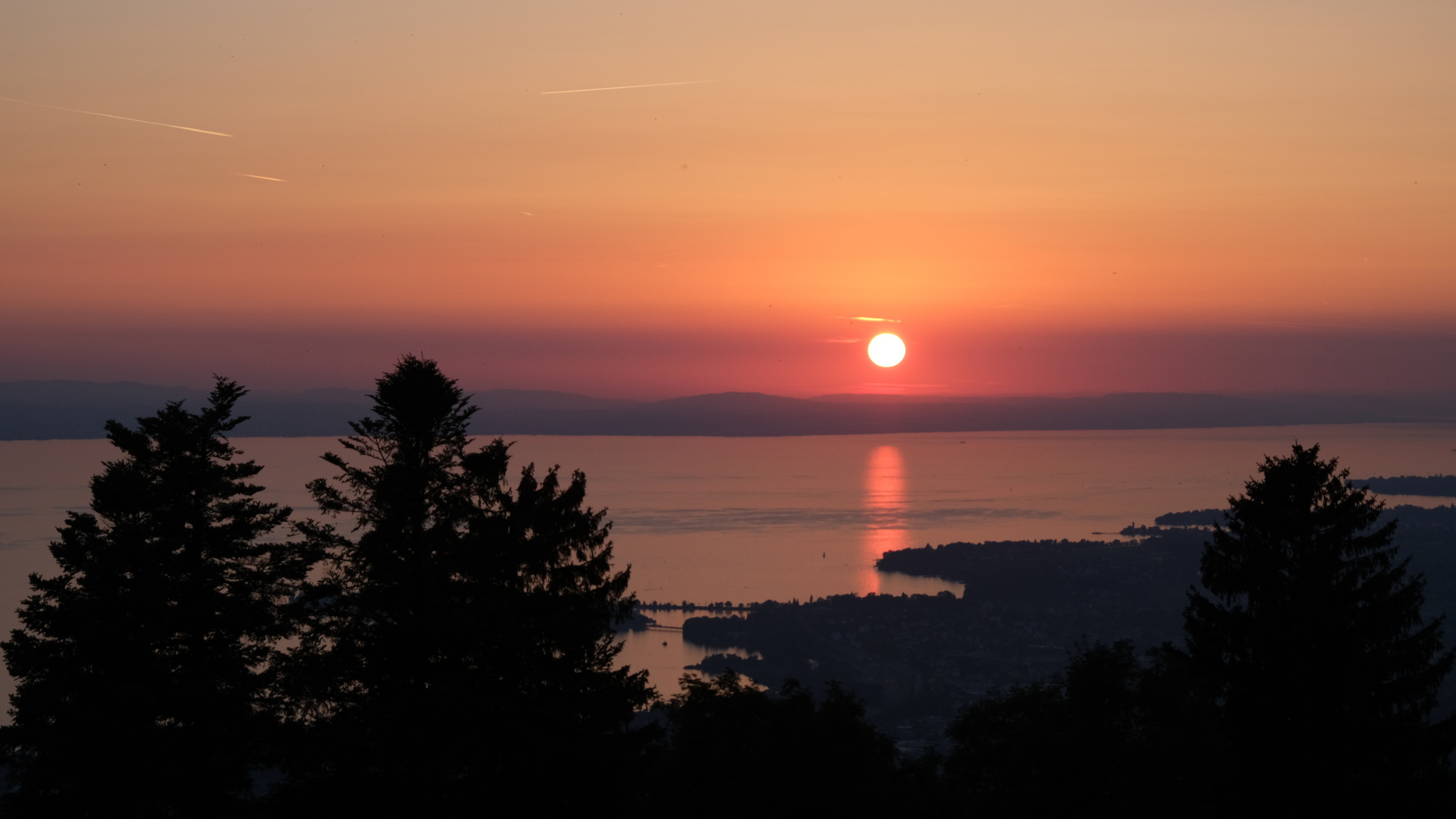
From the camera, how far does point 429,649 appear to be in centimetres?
1495

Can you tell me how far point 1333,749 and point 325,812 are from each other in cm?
1268

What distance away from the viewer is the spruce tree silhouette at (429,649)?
47.2 ft

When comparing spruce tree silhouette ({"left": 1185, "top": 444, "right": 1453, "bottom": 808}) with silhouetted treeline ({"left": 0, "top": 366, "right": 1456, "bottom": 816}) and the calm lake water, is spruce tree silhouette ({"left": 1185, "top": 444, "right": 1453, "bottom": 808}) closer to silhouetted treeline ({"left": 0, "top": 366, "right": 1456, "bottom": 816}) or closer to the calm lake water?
silhouetted treeline ({"left": 0, "top": 366, "right": 1456, "bottom": 816})

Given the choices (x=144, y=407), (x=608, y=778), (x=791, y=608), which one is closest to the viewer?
(x=608, y=778)

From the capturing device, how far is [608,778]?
53.8 feet

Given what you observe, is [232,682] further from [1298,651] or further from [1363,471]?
[1363,471]

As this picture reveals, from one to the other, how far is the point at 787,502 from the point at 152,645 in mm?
118986

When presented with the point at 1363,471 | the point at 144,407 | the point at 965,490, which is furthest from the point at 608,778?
the point at 144,407

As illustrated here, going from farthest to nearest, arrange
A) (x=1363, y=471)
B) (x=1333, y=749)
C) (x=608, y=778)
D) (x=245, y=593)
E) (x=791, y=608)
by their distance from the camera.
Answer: (x=1363, y=471) < (x=791, y=608) < (x=608, y=778) < (x=245, y=593) < (x=1333, y=749)

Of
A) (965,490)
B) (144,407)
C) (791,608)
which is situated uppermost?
(144,407)

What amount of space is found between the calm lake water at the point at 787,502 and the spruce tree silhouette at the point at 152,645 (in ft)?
102

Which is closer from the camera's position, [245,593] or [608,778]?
[245,593]

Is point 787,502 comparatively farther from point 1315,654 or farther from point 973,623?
point 1315,654

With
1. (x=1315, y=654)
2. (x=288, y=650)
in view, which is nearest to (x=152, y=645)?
(x=288, y=650)
